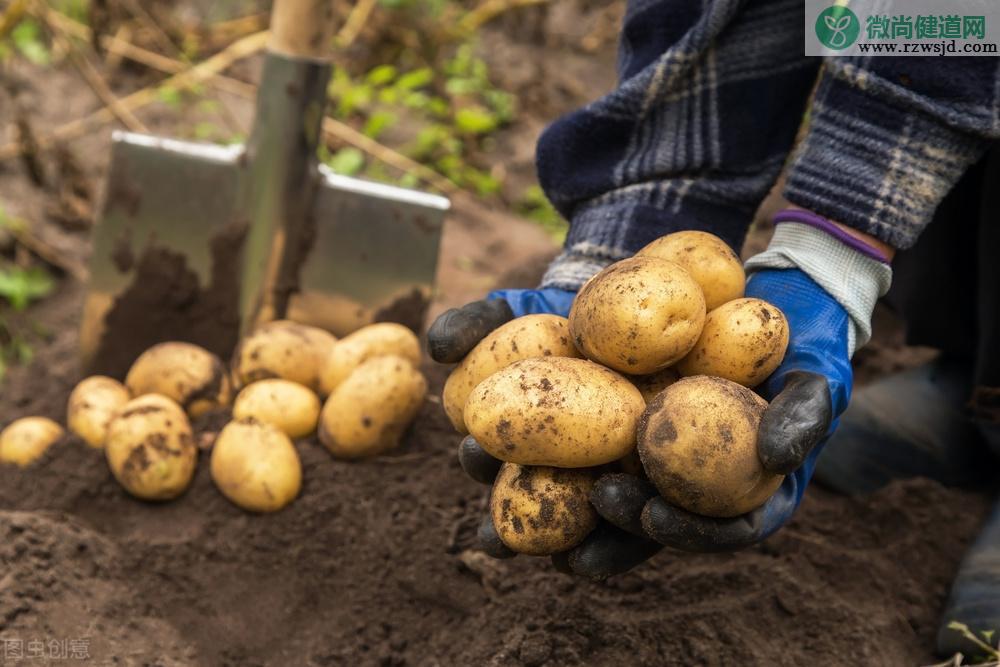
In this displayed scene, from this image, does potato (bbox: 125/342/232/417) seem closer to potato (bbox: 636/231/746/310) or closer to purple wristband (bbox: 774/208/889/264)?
potato (bbox: 636/231/746/310)

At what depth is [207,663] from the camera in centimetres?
162

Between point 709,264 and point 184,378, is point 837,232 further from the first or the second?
point 184,378

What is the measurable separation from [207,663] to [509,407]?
82cm

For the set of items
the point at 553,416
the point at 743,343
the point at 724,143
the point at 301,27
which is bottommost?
the point at 553,416

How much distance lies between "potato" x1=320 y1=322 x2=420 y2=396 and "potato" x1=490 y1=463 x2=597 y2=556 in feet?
3.11

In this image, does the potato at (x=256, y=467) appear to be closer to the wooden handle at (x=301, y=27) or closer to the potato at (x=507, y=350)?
the potato at (x=507, y=350)

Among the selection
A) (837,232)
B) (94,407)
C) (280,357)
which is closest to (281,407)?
(280,357)

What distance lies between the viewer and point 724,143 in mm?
1728

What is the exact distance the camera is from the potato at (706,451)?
3.85 ft

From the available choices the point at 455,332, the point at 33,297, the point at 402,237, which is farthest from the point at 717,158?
the point at 33,297

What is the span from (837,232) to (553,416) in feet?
2.14

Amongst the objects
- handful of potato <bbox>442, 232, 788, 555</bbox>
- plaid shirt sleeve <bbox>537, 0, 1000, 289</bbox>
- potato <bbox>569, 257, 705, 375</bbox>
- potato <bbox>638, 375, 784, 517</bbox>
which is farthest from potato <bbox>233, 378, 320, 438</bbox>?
potato <bbox>638, 375, 784, 517</bbox>

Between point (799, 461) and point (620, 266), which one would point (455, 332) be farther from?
point (799, 461)

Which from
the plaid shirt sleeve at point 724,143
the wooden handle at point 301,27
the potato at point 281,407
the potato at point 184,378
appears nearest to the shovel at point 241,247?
the wooden handle at point 301,27
